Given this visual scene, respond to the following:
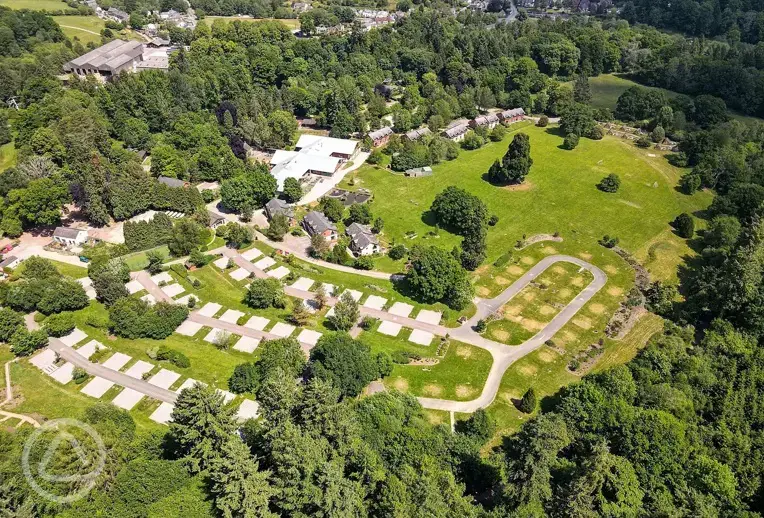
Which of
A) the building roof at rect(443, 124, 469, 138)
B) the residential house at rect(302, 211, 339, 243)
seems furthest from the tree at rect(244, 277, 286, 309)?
the building roof at rect(443, 124, 469, 138)

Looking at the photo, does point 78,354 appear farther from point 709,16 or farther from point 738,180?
point 709,16

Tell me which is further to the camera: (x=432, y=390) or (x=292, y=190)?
(x=292, y=190)

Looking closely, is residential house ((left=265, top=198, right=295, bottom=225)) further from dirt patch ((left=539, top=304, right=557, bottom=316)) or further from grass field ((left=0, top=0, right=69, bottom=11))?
grass field ((left=0, top=0, right=69, bottom=11))

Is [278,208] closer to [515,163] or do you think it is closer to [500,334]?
[500,334]

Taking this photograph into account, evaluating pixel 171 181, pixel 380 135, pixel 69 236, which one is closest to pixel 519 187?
pixel 380 135

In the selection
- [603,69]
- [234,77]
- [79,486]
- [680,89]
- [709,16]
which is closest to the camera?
[79,486]

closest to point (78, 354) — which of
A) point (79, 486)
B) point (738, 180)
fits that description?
point (79, 486)
